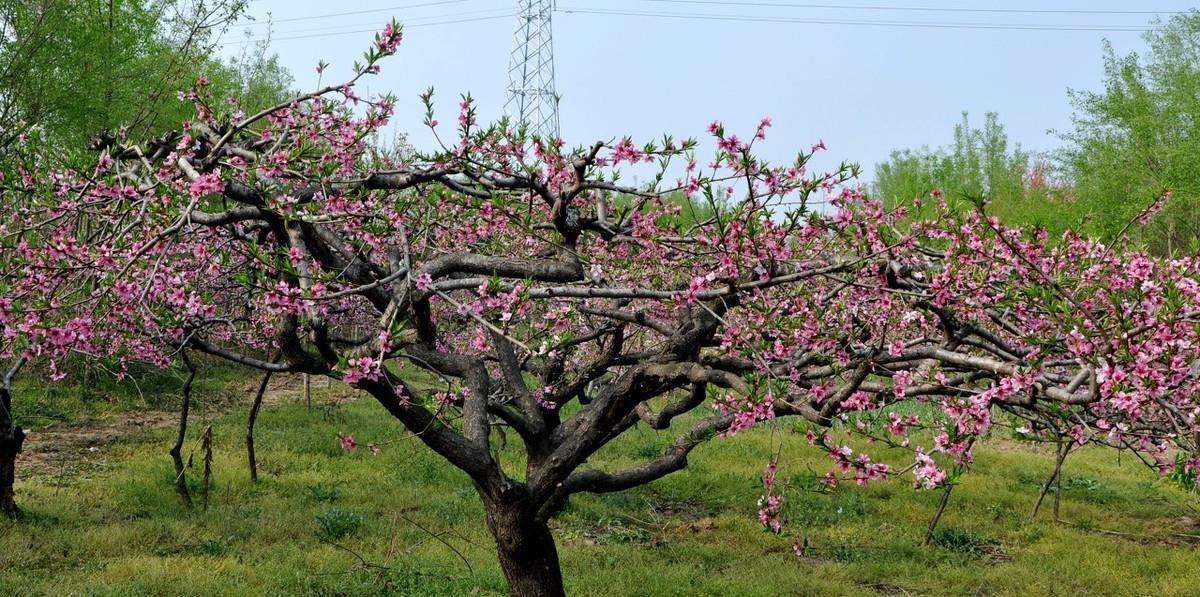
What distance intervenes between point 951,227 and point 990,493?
7.85m

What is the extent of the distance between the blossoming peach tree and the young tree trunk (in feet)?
8.89

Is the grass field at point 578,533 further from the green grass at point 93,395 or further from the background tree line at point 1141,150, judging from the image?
the background tree line at point 1141,150

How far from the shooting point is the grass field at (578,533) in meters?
7.67

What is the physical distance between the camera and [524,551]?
A: 6.27 metres

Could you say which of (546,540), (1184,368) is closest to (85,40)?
(546,540)

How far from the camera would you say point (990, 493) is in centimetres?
1169

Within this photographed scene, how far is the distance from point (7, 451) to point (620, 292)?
7557 millimetres

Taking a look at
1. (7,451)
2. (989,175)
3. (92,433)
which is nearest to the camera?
(7,451)

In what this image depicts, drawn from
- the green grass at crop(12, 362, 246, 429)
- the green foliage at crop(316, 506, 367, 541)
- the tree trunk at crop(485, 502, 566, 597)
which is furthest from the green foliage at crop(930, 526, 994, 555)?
the green grass at crop(12, 362, 246, 429)

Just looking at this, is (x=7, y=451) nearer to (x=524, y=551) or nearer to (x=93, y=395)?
(x=524, y=551)

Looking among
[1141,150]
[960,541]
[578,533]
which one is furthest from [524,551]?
[1141,150]

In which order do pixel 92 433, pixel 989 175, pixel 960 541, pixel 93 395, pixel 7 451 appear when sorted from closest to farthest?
pixel 7 451, pixel 960 541, pixel 92 433, pixel 93 395, pixel 989 175

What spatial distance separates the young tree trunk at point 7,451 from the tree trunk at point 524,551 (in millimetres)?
5568

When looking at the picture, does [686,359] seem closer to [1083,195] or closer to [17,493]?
[17,493]
